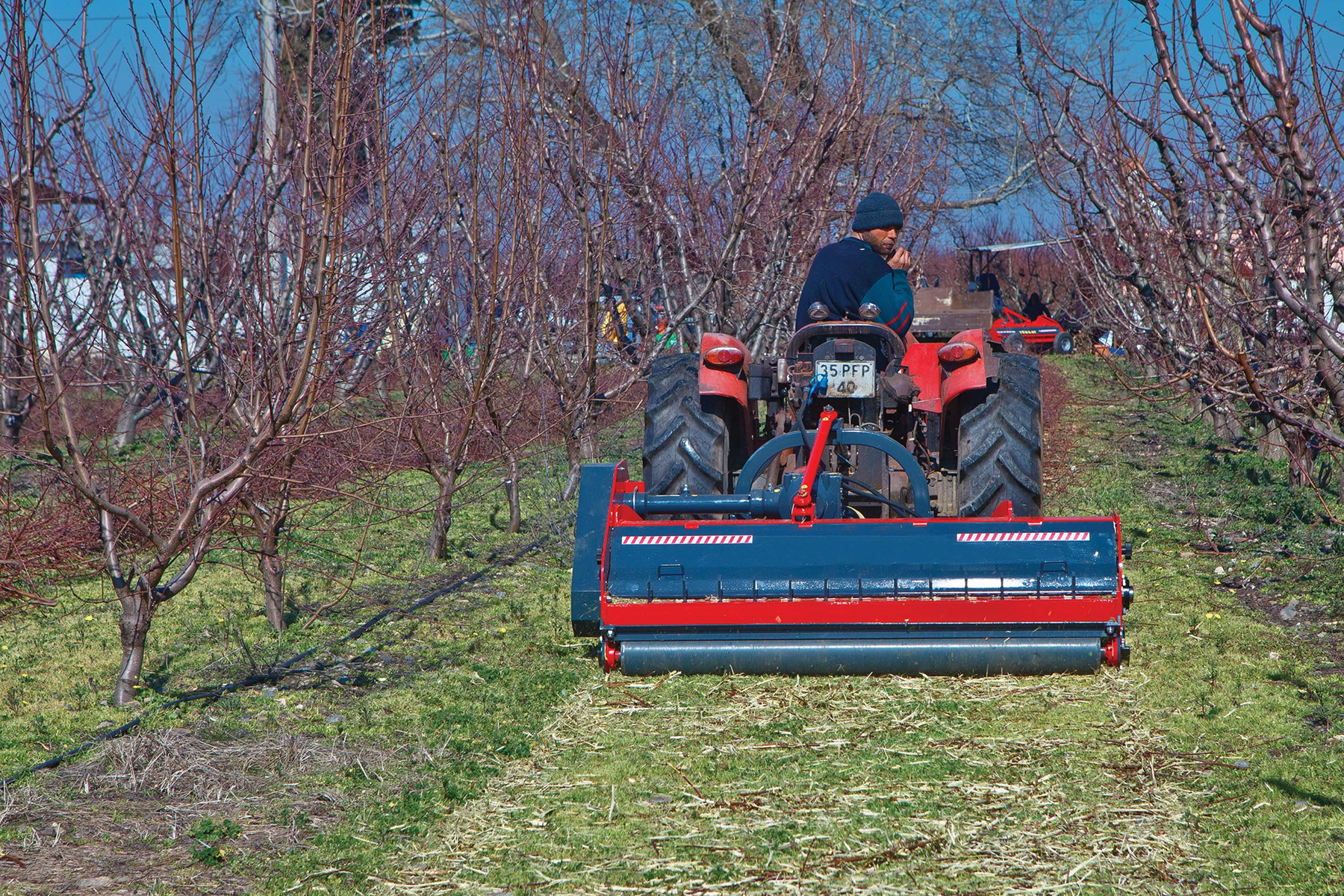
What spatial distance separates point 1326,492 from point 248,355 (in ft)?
26.3

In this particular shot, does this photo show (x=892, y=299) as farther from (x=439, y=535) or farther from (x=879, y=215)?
(x=439, y=535)

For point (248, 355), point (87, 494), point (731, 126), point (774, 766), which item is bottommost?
point (774, 766)

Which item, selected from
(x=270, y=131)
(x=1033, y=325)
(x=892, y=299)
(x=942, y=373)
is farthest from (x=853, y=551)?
(x=1033, y=325)

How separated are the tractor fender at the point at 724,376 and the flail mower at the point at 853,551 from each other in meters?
0.02

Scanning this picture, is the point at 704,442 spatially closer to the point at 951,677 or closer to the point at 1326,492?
the point at 951,677

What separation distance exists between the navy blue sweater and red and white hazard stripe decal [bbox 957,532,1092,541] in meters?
1.35

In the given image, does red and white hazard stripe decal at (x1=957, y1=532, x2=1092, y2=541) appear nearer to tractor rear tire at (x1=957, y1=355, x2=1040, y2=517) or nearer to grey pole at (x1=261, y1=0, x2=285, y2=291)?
tractor rear tire at (x1=957, y1=355, x2=1040, y2=517)

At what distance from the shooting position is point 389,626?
6.69m

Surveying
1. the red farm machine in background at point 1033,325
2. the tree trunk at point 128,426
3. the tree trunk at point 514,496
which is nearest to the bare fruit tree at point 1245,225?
the tree trunk at point 514,496

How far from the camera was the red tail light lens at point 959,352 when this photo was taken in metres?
6.13

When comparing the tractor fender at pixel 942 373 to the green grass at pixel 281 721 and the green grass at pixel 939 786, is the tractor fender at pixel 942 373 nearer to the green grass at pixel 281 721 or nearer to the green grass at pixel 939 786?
the green grass at pixel 939 786

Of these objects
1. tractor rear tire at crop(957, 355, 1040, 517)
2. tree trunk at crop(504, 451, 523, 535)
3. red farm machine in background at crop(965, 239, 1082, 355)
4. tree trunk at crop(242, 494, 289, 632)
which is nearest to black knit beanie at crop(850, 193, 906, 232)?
tractor rear tire at crop(957, 355, 1040, 517)

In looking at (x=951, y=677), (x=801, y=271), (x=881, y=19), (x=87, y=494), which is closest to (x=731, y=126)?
(x=801, y=271)

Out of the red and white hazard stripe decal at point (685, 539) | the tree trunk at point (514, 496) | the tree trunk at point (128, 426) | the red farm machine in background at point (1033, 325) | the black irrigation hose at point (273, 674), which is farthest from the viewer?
the red farm machine in background at point (1033, 325)
